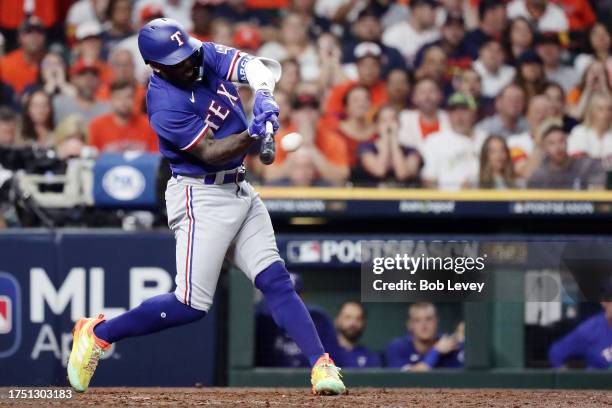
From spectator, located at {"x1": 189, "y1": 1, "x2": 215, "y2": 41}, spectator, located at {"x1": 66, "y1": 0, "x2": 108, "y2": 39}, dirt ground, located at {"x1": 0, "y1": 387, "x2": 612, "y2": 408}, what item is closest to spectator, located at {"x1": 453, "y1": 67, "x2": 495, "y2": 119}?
spectator, located at {"x1": 189, "y1": 1, "x2": 215, "y2": 41}

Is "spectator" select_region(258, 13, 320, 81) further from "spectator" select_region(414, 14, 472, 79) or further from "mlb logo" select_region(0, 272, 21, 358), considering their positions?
"mlb logo" select_region(0, 272, 21, 358)

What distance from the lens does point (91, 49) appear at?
8883 millimetres


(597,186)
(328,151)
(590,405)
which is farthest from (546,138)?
(590,405)

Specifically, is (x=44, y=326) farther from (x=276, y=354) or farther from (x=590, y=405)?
(x=590, y=405)

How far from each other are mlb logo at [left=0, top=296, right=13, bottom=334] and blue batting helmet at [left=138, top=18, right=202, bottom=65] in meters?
2.56

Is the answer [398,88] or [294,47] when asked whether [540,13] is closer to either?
[398,88]

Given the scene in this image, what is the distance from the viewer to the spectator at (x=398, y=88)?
28.5ft

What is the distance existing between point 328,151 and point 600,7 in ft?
9.56

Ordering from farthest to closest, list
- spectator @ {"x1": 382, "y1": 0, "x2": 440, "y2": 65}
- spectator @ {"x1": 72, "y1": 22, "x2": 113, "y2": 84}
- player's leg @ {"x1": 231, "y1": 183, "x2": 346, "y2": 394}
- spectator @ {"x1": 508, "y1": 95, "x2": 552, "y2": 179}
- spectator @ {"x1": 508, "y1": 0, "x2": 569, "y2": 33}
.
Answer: spectator @ {"x1": 508, "y1": 0, "x2": 569, "y2": 33} < spectator @ {"x1": 382, "y1": 0, "x2": 440, "y2": 65} < spectator @ {"x1": 72, "y1": 22, "x2": 113, "y2": 84} < spectator @ {"x1": 508, "y1": 95, "x2": 552, "y2": 179} < player's leg @ {"x1": 231, "y1": 183, "x2": 346, "y2": 394}

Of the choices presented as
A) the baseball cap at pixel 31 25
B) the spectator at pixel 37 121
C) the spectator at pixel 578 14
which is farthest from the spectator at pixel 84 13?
the spectator at pixel 578 14

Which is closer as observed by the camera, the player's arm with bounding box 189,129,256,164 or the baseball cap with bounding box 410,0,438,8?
the player's arm with bounding box 189,129,256,164

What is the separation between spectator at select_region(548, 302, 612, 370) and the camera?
6.57m

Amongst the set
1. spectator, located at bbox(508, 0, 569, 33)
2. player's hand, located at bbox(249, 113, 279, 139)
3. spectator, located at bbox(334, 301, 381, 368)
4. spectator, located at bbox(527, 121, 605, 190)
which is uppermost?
spectator, located at bbox(508, 0, 569, 33)

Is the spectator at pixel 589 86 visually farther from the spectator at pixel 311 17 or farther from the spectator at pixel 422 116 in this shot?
the spectator at pixel 311 17
